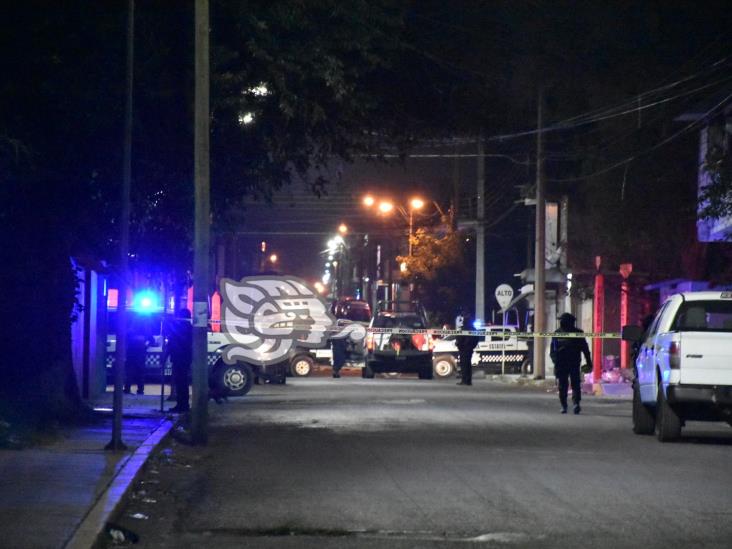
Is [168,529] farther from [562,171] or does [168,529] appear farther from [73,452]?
[562,171]

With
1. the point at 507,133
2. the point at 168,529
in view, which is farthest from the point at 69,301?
the point at 507,133

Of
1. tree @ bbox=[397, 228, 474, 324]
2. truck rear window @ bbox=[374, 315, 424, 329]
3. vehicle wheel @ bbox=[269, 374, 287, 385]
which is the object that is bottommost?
vehicle wheel @ bbox=[269, 374, 287, 385]

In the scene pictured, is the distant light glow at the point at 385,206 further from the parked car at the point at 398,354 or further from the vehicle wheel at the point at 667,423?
the vehicle wheel at the point at 667,423

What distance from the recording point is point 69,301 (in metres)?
19.5

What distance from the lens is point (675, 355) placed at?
16.2 metres

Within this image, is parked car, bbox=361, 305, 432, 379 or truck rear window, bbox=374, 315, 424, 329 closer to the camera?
parked car, bbox=361, 305, 432, 379

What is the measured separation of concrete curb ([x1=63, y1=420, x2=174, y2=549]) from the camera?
27.9 feet

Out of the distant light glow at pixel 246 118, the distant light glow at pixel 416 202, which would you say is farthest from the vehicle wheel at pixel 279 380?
the distant light glow at pixel 416 202

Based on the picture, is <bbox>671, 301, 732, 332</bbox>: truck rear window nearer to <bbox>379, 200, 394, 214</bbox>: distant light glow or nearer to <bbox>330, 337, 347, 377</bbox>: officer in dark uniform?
<bbox>330, 337, 347, 377</bbox>: officer in dark uniform

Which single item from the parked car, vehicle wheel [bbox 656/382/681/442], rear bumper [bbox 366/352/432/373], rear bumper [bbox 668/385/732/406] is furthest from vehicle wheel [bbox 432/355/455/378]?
rear bumper [bbox 668/385/732/406]

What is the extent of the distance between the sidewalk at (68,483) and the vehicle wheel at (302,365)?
19.7 m

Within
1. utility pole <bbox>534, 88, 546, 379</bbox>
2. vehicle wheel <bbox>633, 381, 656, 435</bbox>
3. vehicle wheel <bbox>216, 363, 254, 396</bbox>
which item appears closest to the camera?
vehicle wheel <bbox>633, 381, 656, 435</bbox>

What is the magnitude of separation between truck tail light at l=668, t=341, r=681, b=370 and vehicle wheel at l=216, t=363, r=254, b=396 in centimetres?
1261

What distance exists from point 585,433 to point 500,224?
48.0m
